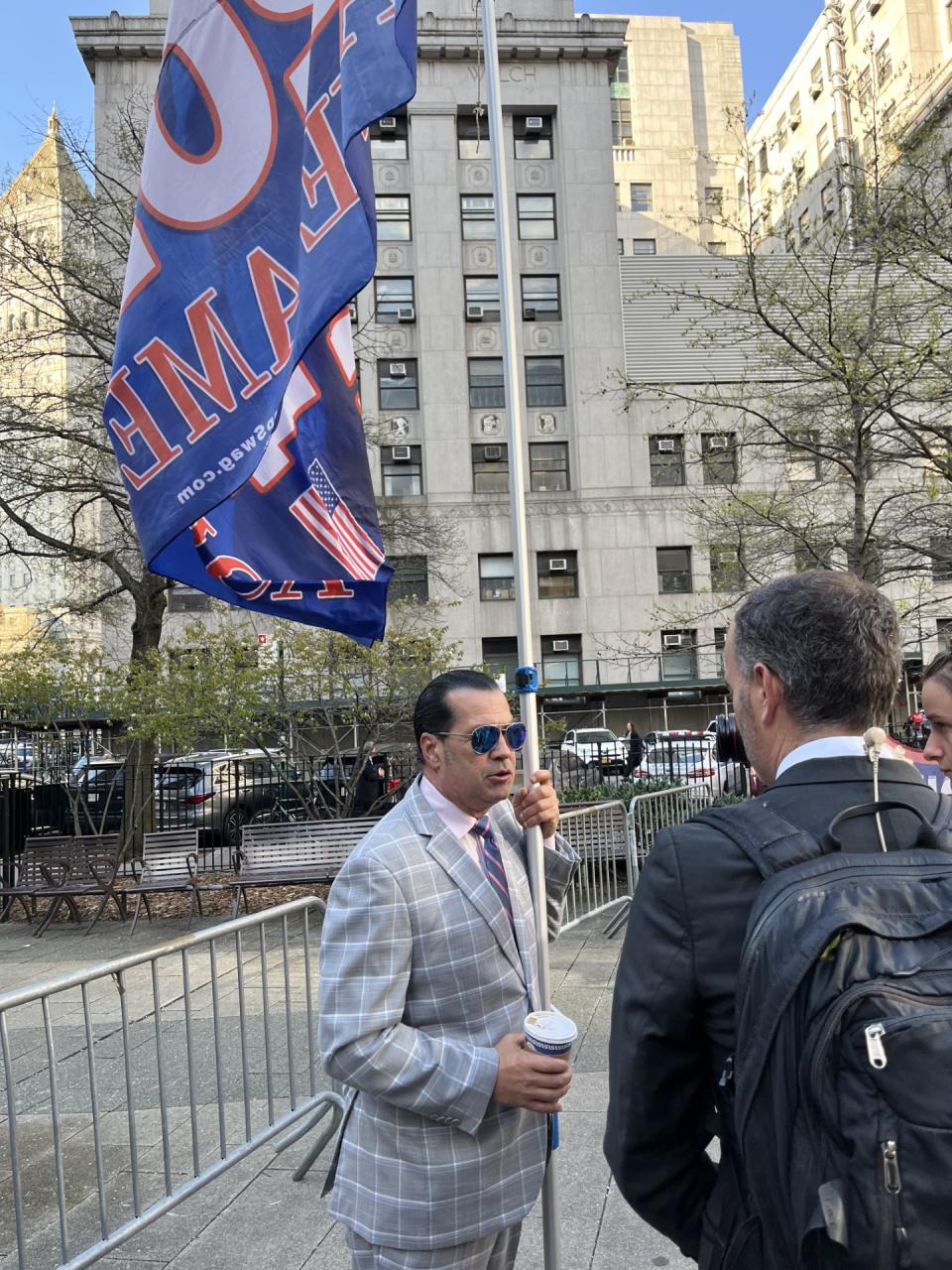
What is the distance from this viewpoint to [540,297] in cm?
4181

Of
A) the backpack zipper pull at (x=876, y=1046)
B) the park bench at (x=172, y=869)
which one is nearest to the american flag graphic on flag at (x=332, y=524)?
the backpack zipper pull at (x=876, y=1046)

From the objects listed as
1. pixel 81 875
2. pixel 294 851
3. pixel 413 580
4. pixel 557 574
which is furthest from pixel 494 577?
pixel 294 851

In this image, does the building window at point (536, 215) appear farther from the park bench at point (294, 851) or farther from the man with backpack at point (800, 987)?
the man with backpack at point (800, 987)

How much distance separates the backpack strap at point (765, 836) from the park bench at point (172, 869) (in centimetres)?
1085

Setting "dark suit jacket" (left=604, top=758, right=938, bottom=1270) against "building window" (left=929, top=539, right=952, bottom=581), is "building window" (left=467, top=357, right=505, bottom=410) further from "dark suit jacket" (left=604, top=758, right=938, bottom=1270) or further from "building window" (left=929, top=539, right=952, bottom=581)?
"dark suit jacket" (left=604, top=758, right=938, bottom=1270)

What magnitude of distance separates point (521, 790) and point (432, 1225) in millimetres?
1059

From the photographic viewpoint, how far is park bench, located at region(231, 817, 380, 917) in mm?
11516

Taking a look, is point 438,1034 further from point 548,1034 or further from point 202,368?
point 202,368

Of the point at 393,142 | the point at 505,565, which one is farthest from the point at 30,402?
the point at 393,142

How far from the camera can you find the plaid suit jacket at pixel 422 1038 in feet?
7.68

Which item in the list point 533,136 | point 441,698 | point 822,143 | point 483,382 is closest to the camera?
point 441,698

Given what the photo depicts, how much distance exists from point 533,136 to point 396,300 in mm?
8966

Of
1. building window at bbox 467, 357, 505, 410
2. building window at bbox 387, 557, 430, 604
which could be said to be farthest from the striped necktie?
building window at bbox 467, 357, 505, 410

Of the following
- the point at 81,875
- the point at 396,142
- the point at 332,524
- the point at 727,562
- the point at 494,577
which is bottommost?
the point at 81,875
